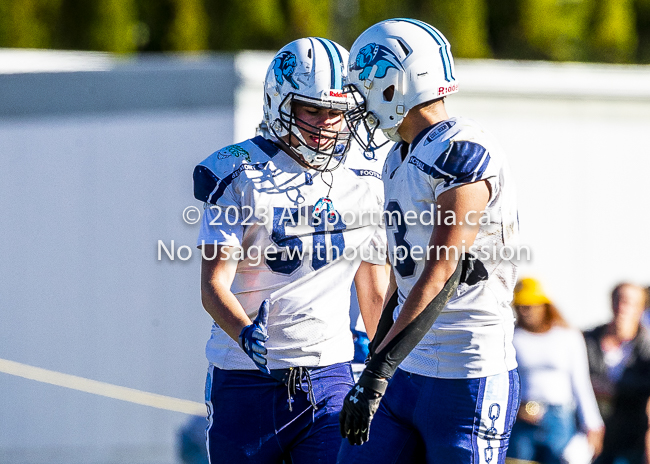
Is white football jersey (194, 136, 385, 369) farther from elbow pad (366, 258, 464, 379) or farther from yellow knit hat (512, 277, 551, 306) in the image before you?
yellow knit hat (512, 277, 551, 306)

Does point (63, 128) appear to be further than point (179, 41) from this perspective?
No

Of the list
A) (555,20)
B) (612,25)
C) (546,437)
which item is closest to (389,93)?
(546,437)

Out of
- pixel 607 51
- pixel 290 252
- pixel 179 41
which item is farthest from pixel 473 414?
pixel 607 51

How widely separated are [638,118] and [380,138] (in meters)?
2.04

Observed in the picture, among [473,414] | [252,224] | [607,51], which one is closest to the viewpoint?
[473,414]

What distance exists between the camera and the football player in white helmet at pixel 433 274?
6.63 feet

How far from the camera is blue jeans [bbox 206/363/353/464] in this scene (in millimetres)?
2441

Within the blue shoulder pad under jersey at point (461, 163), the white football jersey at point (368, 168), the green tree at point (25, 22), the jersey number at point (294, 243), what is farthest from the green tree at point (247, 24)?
the blue shoulder pad under jersey at point (461, 163)

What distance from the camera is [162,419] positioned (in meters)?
4.80

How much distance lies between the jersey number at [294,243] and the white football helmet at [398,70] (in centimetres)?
37

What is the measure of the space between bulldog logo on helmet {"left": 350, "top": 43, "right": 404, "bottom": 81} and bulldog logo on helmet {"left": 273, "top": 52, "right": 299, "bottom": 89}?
297 mm

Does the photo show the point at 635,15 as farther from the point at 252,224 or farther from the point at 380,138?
the point at 252,224

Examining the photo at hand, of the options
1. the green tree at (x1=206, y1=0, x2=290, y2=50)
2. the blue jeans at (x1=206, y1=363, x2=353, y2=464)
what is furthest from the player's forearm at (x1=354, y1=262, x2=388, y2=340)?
the green tree at (x1=206, y1=0, x2=290, y2=50)

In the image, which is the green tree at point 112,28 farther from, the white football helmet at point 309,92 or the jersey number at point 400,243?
the jersey number at point 400,243
